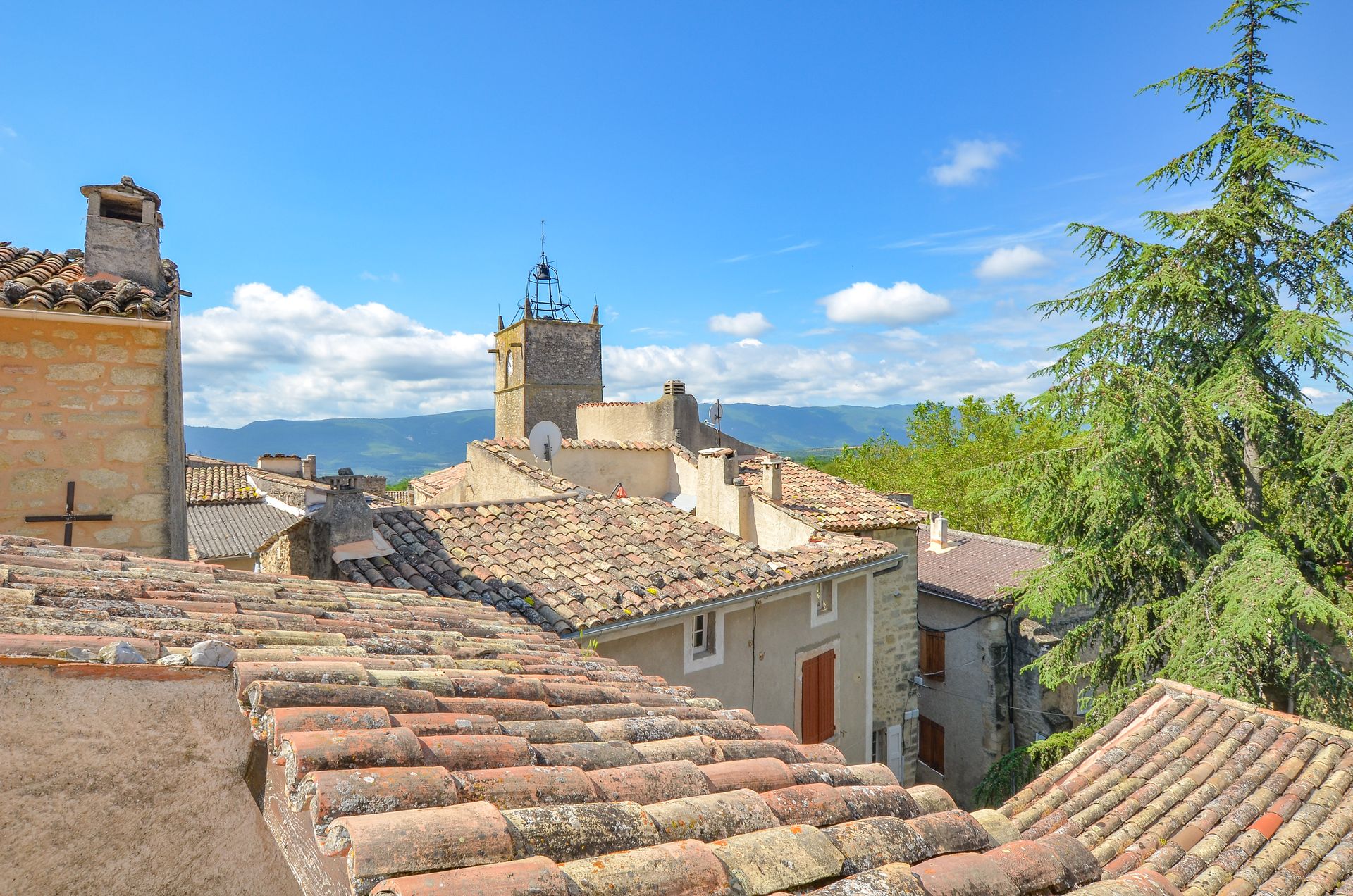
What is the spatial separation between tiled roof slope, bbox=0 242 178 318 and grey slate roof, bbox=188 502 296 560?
8306 millimetres

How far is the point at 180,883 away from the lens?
1866mm

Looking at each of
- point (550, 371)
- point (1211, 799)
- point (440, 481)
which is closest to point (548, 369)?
point (550, 371)

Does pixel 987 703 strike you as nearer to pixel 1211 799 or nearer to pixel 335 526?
pixel 1211 799

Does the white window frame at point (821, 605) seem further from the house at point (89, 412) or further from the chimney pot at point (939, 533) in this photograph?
the chimney pot at point (939, 533)

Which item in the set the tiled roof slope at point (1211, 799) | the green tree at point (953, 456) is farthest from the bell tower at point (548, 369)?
the tiled roof slope at point (1211, 799)

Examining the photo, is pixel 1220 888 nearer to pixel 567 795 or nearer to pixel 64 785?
pixel 567 795

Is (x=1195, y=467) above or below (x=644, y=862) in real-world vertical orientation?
above

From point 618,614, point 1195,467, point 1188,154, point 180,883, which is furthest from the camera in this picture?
point 1188,154

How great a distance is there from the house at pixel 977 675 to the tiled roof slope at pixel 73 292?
13224 millimetres

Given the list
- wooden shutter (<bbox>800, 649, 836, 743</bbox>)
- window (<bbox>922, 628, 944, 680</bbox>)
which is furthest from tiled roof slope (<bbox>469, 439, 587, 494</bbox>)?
window (<bbox>922, 628, 944, 680</bbox>)

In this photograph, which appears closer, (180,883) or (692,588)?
(180,883)

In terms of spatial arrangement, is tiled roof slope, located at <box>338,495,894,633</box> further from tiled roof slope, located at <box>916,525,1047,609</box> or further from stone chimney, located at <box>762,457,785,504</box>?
tiled roof slope, located at <box>916,525,1047,609</box>

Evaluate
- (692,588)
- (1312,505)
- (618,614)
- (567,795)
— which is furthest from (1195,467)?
(567,795)

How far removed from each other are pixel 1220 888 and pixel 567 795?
5.67 m
